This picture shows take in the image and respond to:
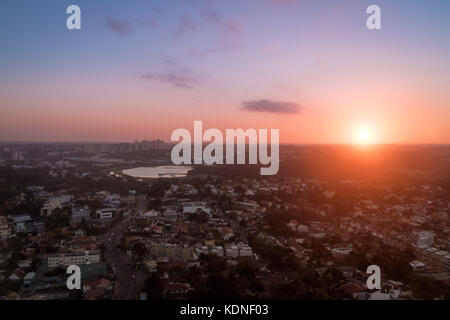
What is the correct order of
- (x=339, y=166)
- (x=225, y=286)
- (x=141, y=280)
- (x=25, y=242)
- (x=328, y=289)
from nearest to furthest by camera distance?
(x=225, y=286) → (x=328, y=289) → (x=141, y=280) → (x=25, y=242) → (x=339, y=166)

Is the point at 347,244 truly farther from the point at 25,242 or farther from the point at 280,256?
the point at 25,242

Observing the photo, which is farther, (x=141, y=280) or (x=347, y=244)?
(x=347, y=244)

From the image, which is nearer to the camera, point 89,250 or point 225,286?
point 225,286

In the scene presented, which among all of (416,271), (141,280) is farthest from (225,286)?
(416,271)

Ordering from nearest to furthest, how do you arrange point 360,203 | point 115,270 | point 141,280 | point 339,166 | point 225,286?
1. point 225,286
2. point 141,280
3. point 115,270
4. point 360,203
5. point 339,166
